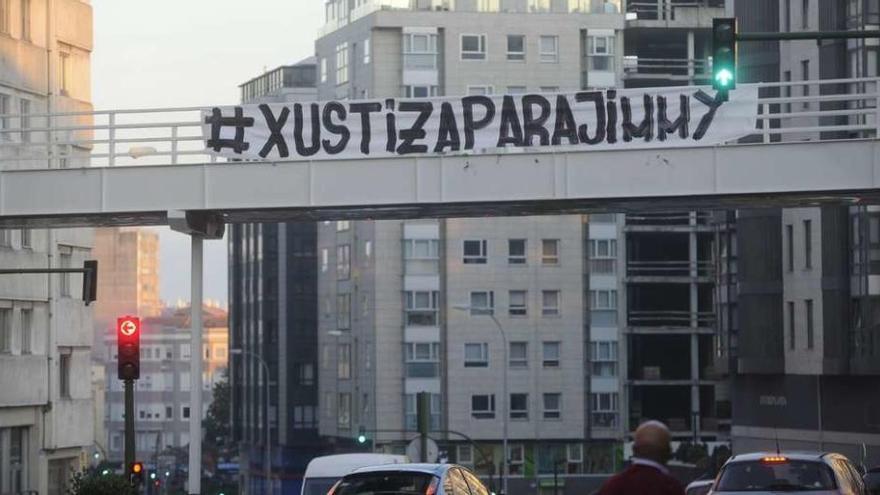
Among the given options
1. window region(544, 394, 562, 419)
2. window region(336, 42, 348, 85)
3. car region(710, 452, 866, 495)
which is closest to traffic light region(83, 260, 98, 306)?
car region(710, 452, 866, 495)

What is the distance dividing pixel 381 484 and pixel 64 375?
33738 millimetres

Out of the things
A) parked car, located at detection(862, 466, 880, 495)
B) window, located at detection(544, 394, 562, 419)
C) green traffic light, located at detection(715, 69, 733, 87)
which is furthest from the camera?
window, located at detection(544, 394, 562, 419)

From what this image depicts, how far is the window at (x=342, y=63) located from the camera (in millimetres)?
99688

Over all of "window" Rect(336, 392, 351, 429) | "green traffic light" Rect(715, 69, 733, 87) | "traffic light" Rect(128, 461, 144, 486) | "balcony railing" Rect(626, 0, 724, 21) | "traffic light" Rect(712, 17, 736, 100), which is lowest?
"window" Rect(336, 392, 351, 429)

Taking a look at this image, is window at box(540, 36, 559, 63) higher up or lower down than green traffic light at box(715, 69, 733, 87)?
higher up

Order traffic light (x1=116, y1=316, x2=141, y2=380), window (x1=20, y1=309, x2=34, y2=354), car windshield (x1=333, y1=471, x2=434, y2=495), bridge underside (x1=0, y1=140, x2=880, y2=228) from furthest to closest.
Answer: window (x1=20, y1=309, x2=34, y2=354)
bridge underside (x1=0, y1=140, x2=880, y2=228)
traffic light (x1=116, y1=316, x2=141, y2=380)
car windshield (x1=333, y1=471, x2=434, y2=495)

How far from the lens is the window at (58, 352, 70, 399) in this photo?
55.0 m

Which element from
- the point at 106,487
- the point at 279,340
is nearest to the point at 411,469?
the point at 106,487

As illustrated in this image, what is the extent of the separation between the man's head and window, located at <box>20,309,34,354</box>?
137ft

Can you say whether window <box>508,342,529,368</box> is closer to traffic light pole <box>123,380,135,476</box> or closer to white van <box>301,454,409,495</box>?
white van <box>301,454,409,495</box>

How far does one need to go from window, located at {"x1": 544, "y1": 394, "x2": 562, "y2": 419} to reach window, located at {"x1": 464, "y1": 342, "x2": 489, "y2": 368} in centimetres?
337

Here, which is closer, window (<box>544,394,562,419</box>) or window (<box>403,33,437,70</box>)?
window (<box>544,394,562,419</box>)

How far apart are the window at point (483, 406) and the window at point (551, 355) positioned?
10.6 ft

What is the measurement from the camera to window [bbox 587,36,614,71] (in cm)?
9612
